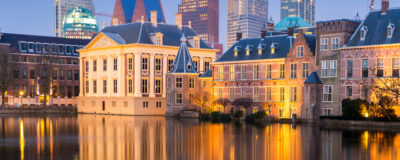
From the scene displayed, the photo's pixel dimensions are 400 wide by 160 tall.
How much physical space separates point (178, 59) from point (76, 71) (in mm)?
43829

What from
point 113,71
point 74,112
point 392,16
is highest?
point 392,16

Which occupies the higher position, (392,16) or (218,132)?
(392,16)

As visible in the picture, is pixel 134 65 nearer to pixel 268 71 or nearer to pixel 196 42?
pixel 196 42

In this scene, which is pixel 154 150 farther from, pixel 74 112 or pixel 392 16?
pixel 74 112

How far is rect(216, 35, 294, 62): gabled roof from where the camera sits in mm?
73875

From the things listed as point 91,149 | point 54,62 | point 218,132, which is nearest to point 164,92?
point 54,62

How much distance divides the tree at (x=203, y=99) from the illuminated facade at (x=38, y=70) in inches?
1493

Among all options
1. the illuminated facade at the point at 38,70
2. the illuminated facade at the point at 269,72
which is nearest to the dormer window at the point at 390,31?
the illuminated facade at the point at 269,72

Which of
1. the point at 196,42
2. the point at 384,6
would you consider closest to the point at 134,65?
the point at 196,42

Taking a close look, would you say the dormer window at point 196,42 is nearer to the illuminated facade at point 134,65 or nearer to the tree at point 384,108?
the illuminated facade at point 134,65

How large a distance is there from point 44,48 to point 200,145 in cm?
8620

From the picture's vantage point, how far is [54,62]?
109 m

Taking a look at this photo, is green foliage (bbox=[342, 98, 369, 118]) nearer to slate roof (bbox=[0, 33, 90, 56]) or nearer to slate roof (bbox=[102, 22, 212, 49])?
slate roof (bbox=[102, 22, 212, 49])

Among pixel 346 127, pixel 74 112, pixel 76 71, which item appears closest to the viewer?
pixel 346 127
